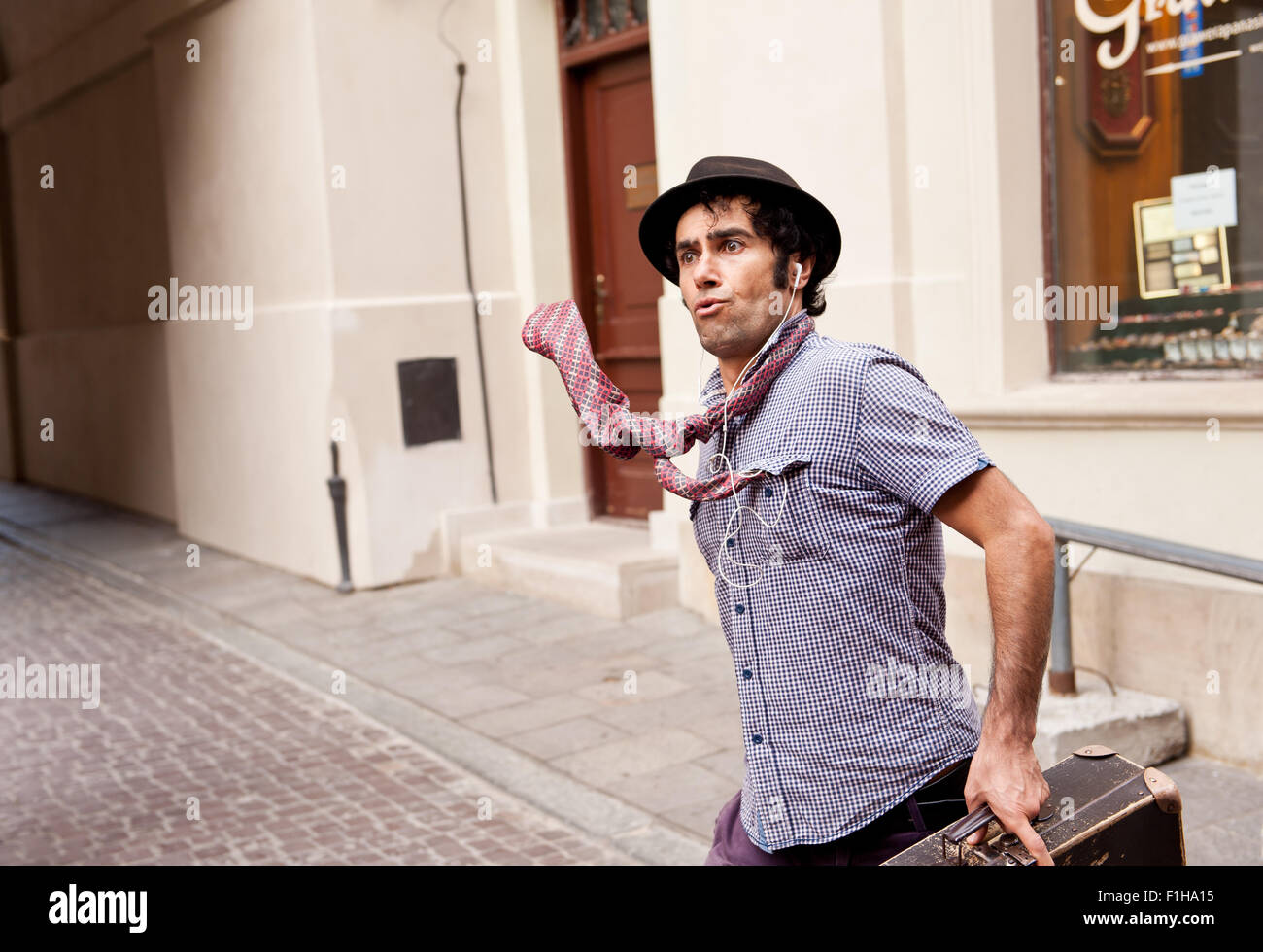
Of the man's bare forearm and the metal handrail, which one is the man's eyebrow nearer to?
the man's bare forearm

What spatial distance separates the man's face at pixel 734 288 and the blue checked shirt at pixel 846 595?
0.06 m

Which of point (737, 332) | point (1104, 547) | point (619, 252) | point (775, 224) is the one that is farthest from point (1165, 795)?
point (619, 252)

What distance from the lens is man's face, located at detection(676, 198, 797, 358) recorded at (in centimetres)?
228

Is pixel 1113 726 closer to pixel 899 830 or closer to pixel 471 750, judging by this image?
pixel 471 750

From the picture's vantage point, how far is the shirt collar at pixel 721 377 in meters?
2.27

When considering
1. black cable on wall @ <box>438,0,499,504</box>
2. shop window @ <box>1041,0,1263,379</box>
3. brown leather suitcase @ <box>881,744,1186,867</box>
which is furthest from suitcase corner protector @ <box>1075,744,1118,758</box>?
black cable on wall @ <box>438,0,499,504</box>

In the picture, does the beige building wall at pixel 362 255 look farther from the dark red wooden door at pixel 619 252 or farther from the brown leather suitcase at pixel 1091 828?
the brown leather suitcase at pixel 1091 828

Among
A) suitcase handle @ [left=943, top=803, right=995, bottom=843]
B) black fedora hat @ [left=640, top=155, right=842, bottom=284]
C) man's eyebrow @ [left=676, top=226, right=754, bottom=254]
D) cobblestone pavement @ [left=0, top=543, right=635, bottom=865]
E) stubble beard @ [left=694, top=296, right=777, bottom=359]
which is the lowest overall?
cobblestone pavement @ [left=0, top=543, right=635, bottom=865]

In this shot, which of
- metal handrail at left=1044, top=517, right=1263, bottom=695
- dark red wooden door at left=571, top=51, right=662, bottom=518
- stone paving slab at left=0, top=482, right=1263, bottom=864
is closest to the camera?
metal handrail at left=1044, top=517, right=1263, bottom=695

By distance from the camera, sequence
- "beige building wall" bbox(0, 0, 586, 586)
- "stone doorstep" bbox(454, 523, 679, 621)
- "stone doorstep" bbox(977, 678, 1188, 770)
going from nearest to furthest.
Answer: "stone doorstep" bbox(977, 678, 1188, 770) < "stone doorstep" bbox(454, 523, 679, 621) < "beige building wall" bbox(0, 0, 586, 586)

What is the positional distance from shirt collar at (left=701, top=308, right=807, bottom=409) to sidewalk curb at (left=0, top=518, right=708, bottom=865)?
247cm
